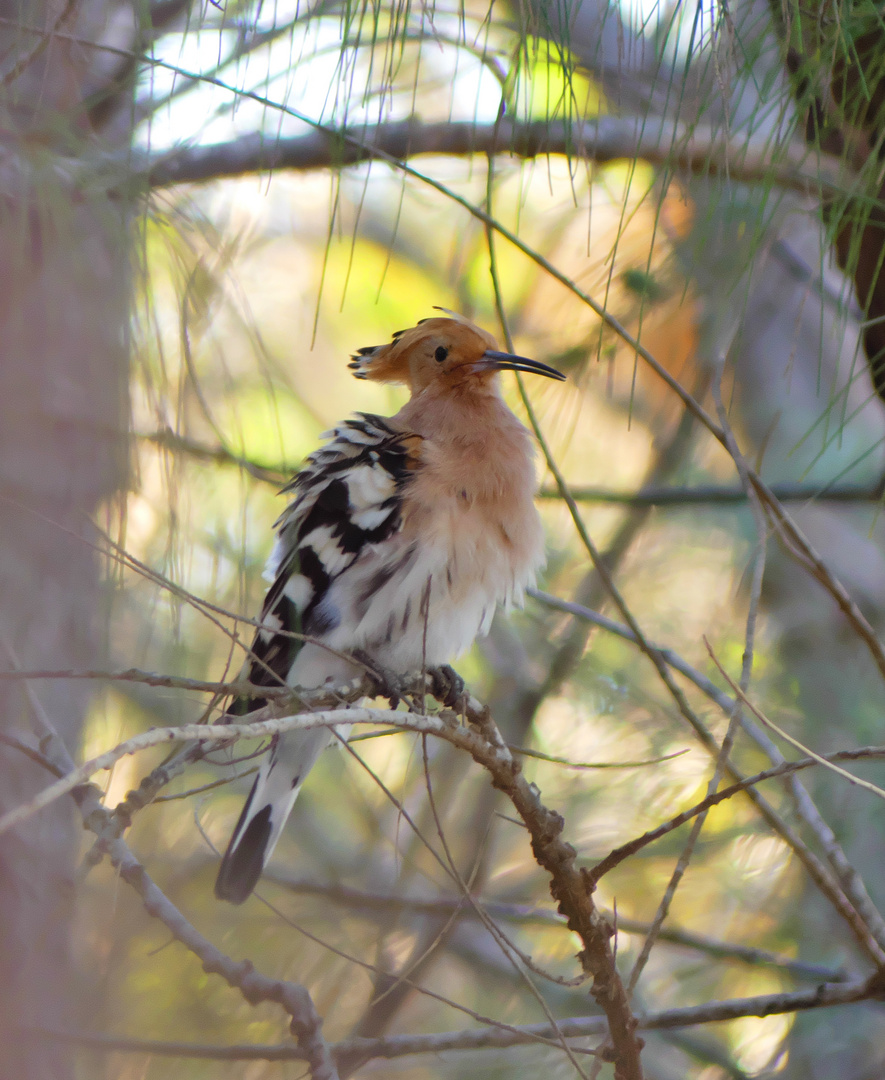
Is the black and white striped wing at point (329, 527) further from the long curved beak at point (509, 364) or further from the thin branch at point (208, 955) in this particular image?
the thin branch at point (208, 955)

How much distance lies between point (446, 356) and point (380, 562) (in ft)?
2.06

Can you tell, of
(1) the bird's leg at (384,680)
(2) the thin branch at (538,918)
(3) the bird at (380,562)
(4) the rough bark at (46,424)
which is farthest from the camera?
(2) the thin branch at (538,918)

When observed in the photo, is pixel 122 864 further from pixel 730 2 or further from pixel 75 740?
pixel 730 2

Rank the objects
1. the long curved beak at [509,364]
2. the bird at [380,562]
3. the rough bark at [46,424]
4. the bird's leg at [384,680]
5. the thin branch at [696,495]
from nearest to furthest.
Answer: the rough bark at [46,424]
the bird's leg at [384,680]
the bird at [380,562]
the long curved beak at [509,364]
the thin branch at [696,495]

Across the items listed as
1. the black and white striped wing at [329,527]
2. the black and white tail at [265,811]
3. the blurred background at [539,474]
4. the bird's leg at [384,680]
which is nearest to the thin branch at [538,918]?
the blurred background at [539,474]

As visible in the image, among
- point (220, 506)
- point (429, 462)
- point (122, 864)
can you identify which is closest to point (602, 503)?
point (429, 462)

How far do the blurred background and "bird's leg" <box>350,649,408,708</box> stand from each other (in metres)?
0.29

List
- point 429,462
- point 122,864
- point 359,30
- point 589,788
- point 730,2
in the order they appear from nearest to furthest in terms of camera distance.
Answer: point 122,864 → point 359,30 → point 730,2 → point 429,462 → point 589,788

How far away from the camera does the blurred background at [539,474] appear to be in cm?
140

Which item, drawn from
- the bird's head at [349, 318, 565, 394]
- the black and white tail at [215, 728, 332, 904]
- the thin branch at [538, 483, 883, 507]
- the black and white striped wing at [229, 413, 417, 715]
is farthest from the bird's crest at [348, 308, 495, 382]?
the black and white tail at [215, 728, 332, 904]

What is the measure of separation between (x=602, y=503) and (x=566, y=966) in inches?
53.9

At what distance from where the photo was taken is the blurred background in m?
1.40

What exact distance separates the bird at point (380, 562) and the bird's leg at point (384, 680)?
0.05 feet

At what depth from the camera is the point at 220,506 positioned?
186 cm
